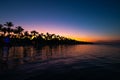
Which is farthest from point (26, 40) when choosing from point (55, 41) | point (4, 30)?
point (55, 41)

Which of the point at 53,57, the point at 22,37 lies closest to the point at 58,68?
the point at 53,57

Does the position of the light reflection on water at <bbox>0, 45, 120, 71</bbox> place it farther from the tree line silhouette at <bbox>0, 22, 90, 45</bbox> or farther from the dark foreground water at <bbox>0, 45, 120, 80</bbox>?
the tree line silhouette at <bbox>0, 22, 90, 45</bbox>

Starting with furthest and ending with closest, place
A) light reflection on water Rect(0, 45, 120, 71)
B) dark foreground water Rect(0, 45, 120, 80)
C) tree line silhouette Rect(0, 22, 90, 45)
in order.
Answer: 1. tree line silhouette Rect(0, 22, 90, 45)
2. light reflection on water Rect(0, 45, 120, 71)
3. dark foreground water Rect(0, 45, 120, 80)

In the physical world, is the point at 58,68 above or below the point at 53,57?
below

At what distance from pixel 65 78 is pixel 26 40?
123547 mm

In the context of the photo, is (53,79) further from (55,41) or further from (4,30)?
(55,41)

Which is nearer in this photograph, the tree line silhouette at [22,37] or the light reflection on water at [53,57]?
the light reflection on water at [53,57]

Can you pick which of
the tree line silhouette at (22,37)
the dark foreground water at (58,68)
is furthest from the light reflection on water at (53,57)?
the tree line silhouette at (22,37)

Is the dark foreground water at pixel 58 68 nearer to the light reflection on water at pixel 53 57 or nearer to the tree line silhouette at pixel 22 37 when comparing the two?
the light reflection on water at pixel 53 57

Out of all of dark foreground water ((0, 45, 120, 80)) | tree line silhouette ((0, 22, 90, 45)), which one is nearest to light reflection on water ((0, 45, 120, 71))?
dark foreground water ((0, 45, 120, 80))

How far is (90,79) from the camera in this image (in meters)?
10.4

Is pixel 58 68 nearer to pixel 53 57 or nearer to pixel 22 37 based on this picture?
pixel 53 57

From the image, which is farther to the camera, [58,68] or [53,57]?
[53,57]

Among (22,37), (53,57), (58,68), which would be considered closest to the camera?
(58,68)
